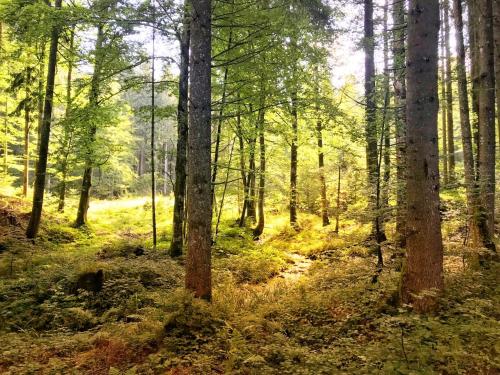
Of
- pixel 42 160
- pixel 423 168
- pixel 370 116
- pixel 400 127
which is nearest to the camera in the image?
pixel 423 168

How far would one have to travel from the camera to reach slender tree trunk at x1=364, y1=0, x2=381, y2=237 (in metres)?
7.98

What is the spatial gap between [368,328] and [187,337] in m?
2.77

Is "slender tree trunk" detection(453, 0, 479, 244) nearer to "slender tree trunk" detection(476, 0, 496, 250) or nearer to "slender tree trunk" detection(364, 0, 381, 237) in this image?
"slender tree trunk" detection(476, 0, 496, 250)

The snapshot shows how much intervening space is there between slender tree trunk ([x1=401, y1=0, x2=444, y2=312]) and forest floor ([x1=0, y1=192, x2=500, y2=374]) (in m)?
0.42

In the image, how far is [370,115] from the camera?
956 centimetres

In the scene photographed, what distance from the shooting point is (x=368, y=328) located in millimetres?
5523

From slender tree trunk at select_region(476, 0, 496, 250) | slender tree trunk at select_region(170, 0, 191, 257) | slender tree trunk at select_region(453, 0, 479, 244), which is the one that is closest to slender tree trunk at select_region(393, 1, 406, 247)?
slender tree trunk at select_region(453, 0, 479, 244)

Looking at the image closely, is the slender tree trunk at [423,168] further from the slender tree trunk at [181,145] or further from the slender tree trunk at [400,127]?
the slender tree trunk at [181,145]

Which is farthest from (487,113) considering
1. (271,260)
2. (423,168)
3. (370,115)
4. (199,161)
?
(199,161)

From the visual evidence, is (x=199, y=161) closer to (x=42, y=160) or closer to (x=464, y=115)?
(x=464, y=115)

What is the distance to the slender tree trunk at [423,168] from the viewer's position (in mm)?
5355

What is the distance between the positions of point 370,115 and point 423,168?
451 cm

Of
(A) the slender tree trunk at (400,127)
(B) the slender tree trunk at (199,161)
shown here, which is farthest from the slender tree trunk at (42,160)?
(A) the slender tree trunk at (400,127)

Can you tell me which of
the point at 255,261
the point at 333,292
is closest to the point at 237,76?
the point at 255,261
